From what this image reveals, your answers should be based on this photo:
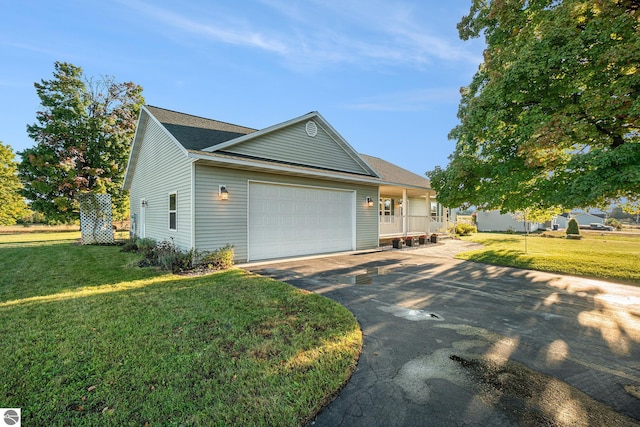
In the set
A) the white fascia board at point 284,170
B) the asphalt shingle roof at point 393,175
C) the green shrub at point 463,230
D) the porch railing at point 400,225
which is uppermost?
the asphalt shingle roof at point 393,175

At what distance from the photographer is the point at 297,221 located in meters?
9.95

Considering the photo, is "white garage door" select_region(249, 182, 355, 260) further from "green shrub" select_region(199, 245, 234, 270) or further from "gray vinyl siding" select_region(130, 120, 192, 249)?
"gray vinyl siding" select_region(130, 120, 192, 249)

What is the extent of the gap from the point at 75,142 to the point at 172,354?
21587mm

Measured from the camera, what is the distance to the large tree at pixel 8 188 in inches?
1016

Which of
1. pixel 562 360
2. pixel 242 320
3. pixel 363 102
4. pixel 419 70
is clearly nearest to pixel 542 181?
pixel 562 360

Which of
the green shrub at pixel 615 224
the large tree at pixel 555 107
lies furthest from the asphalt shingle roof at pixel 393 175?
the green shrub at pixel 615 224

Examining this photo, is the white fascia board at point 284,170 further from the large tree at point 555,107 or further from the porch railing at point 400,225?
the large tree at point 555,107

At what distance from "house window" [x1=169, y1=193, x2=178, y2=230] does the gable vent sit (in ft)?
17.2

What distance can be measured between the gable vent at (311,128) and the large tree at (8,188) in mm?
31431

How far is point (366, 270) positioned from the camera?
8.02 metres

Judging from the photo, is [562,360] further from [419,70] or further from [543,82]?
[419,70]

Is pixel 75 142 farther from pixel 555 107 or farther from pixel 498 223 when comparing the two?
pixel 498 223
